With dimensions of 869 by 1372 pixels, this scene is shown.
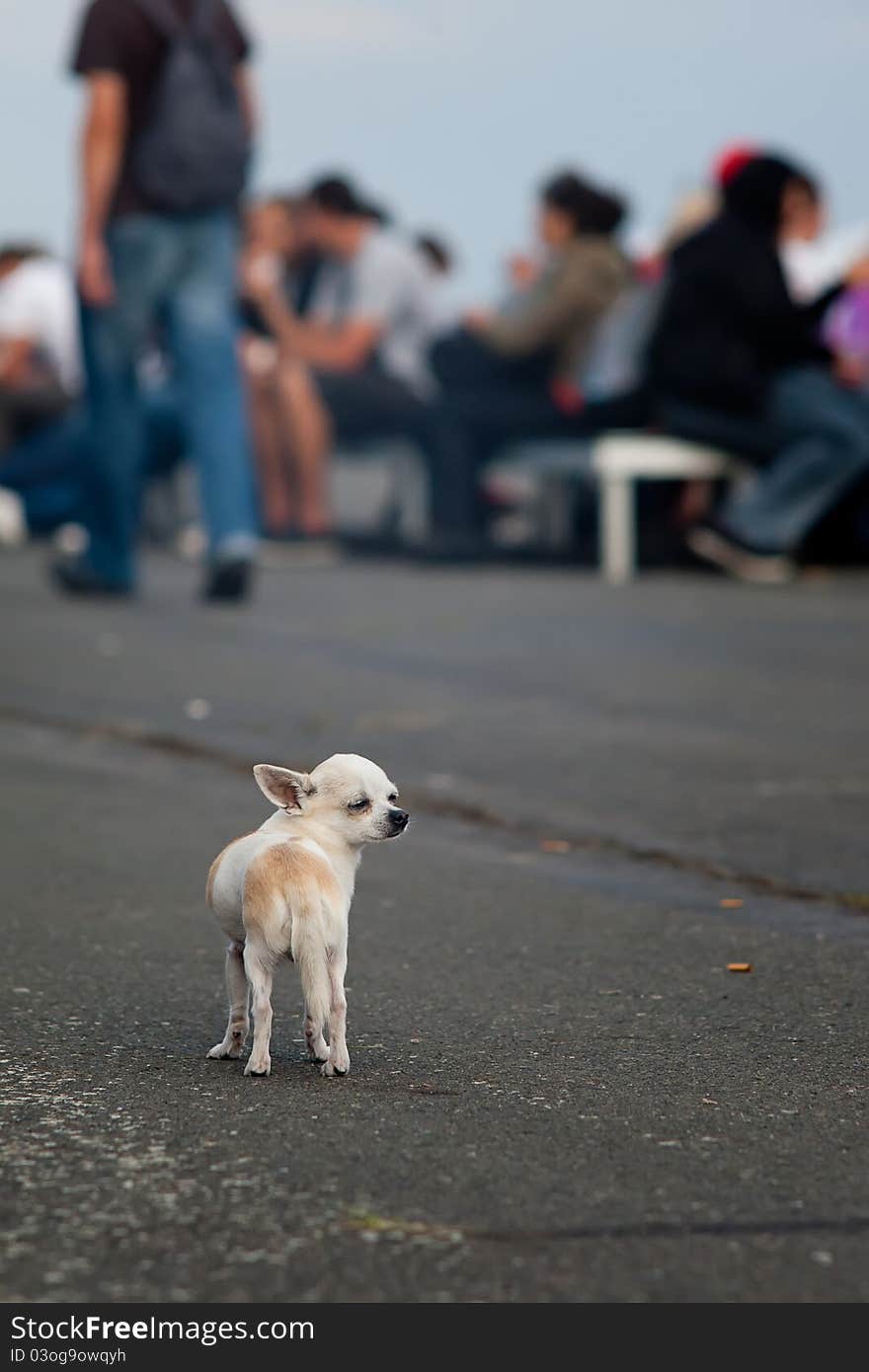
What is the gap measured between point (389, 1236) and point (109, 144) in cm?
980

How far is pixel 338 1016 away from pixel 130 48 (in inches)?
359

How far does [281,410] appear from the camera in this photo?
18266 millimetres

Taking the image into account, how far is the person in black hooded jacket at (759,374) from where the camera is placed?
50.8 feet

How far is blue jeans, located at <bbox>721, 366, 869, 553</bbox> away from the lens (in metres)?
15.4

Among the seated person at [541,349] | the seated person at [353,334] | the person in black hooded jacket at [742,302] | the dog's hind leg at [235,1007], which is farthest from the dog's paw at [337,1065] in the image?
the seated person at [353,334]

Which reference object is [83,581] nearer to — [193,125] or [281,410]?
[193,125]

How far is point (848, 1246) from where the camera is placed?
3416mm

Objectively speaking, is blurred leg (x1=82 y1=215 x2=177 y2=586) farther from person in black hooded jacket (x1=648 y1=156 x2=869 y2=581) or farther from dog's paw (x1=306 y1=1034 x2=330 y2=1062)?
dog's paw (x1=306 y1=1034 x2=330 y2=1062)

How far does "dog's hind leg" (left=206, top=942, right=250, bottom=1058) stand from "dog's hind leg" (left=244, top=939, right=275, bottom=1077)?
0.12m

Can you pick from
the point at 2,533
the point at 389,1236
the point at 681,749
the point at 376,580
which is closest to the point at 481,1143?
the point at 389,1236

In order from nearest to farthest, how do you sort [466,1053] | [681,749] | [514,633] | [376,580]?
[466,1053] → [681,749] → [514,633] → [376,580]

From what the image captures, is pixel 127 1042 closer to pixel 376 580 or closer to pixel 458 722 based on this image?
pixel 458 722

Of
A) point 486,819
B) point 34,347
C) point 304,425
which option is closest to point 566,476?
point 304,425

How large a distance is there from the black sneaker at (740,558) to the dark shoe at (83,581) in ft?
12.1
